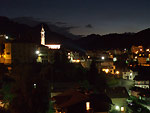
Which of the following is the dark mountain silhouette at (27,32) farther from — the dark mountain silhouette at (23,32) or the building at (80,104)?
the building at (80,104)

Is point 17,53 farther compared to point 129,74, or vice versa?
point 129,74

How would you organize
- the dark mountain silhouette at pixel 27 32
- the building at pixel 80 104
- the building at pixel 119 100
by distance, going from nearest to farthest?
the building at pixel 80 104 → the building at pixel 119 100 → the dark mountain silhouette at pixel 27 32

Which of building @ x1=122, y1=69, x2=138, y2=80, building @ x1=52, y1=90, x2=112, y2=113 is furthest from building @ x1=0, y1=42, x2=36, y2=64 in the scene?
building @ x1=122, y1=69, x2=138, y2=80

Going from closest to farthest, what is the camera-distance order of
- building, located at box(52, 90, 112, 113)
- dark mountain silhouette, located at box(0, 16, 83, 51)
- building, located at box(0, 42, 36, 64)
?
building, located at box(52, 90, 112, 113), building, located at box(0, 42, 36, 64), dark mountain silhouette, located at box(0, 16, 83, 51)

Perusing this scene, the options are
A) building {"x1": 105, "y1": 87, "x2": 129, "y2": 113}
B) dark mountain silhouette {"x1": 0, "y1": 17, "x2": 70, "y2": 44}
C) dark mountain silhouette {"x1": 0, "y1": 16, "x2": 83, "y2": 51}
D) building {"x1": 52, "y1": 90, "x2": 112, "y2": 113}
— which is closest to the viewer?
building {"x1": 52, "y1": 90, "x2": 112, "y2": 113}

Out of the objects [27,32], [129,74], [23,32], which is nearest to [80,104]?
[129,74]

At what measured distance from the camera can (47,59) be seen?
76.8ft

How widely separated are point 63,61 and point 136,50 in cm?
2970

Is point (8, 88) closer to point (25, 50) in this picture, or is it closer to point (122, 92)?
point (122, 92)

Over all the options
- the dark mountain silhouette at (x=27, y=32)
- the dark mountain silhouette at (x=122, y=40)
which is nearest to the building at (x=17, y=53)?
the dark mountain silhouette at (x=27, y=32)

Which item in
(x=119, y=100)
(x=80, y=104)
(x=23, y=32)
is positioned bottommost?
(x=119, y=100)

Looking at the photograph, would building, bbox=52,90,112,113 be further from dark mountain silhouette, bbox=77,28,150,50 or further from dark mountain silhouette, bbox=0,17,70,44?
dark mountain silhouette, bbox=77,28,150,50

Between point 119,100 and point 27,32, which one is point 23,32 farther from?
point 119,100

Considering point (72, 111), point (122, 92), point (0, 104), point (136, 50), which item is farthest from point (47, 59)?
point (136, 50)
